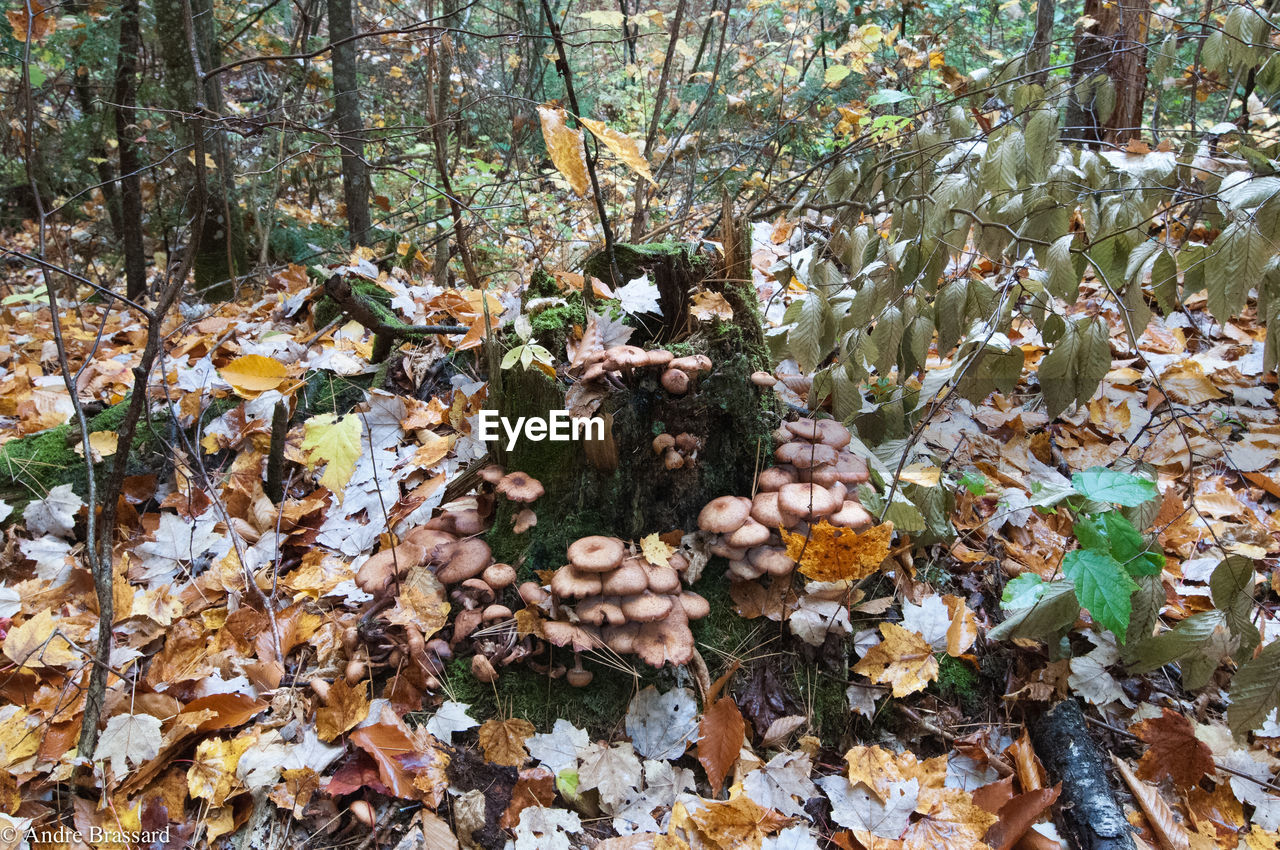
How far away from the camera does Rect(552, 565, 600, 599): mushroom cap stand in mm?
2184

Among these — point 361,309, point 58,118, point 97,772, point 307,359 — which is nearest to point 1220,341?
point 361,309

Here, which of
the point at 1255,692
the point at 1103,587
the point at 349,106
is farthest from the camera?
the point at 349,106

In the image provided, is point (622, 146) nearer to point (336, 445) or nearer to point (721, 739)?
point (336, 445)

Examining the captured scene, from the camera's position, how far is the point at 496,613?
93.0 inches

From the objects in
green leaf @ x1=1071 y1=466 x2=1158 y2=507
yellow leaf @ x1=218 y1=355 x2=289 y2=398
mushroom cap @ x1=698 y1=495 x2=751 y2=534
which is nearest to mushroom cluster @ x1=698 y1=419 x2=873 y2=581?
mushroom cap @ x1=698 y1=495 x2=751 y2=534

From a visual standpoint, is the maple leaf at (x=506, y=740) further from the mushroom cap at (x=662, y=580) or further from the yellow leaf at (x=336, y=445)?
the yellow leaf at (x=336, y=445)

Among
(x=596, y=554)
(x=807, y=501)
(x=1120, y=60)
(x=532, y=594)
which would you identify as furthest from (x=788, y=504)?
(x=1120, y=60)

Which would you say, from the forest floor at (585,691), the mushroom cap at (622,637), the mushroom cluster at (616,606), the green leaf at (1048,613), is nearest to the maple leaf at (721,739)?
the forest floor at (585,691)

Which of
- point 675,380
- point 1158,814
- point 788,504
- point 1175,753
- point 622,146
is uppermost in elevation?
point 622,146

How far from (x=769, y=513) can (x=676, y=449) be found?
413 mm

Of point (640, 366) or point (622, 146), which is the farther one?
point (622, 146)

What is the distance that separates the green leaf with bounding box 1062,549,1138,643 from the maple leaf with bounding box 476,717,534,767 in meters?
1.77

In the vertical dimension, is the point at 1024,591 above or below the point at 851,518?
below

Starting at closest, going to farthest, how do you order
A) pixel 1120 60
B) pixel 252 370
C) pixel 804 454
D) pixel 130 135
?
pixel 804 454
pixel 252 370
pixel 1120 60
pixel 130 135
